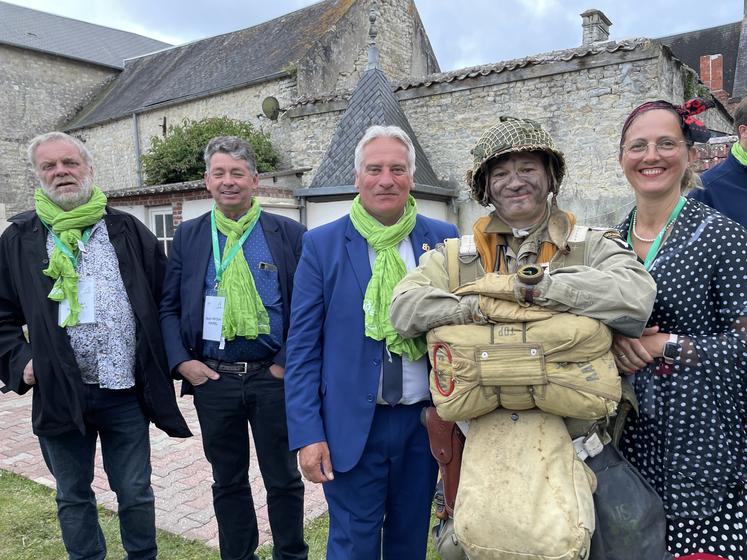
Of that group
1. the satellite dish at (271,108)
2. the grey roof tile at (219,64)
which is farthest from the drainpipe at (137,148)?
the satellite dish at (271,108)

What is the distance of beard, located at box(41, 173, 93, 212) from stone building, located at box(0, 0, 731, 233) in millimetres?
7243

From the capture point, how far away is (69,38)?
986 inches

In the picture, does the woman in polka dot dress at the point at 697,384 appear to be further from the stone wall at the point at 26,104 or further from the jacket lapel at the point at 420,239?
the stone wall at the point at 26,104

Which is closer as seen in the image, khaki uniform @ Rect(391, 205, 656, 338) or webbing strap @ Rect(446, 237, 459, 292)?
khaki uniform @ Rect(391, 205, 656, 338)

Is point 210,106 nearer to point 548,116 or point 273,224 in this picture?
point 548,116

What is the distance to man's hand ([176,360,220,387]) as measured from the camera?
287cm

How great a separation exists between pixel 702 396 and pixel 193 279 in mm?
2291

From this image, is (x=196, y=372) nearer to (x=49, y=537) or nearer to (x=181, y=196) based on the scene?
(x=49, y=537)

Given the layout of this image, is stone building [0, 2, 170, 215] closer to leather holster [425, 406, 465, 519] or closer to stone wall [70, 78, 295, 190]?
stone wall [70, 78, 295, 190]

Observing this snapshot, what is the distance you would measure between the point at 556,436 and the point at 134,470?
2.24 meters

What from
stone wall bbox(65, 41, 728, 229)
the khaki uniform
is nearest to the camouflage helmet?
the khaki uniform

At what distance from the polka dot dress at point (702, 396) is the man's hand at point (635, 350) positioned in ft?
0.26

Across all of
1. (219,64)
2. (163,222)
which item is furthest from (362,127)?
(219,64)

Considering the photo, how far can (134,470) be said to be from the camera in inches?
116
